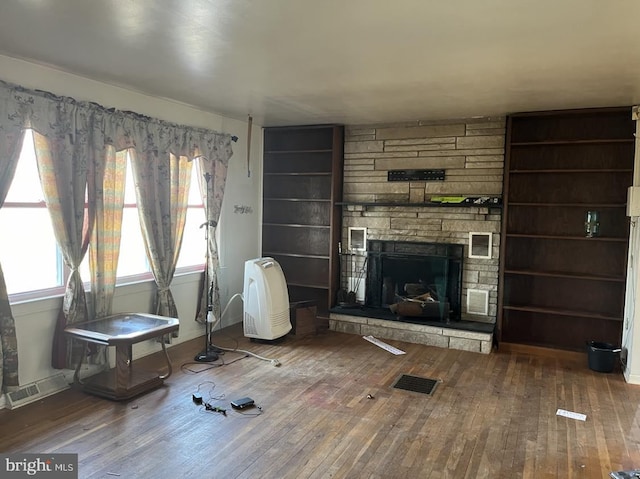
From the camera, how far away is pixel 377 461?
9.12 ft

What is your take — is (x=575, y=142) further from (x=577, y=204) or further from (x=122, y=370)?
(x=122, y=370)

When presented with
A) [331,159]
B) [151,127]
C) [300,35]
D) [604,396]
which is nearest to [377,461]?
[604,396]

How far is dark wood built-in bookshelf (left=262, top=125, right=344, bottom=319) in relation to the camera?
5770 millimetres

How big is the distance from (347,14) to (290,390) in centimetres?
273

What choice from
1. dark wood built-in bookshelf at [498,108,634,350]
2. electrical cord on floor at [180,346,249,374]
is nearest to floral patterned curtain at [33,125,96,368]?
electrical cord on floor at [180,346,249,374]

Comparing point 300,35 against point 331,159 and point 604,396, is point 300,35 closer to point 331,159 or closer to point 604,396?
point 331,159

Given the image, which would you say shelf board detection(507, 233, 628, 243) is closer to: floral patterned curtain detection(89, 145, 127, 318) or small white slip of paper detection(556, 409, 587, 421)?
small white slip of paper detection(556, 409, 587, 421)

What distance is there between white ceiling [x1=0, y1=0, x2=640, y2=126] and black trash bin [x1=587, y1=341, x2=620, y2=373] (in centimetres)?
218

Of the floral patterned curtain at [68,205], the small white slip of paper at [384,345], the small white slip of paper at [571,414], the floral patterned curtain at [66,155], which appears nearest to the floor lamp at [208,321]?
the floral patterned curtain at [66,155]

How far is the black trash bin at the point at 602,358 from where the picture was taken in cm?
430

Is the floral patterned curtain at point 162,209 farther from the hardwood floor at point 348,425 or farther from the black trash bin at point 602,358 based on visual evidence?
the black trash bin at point 602,358

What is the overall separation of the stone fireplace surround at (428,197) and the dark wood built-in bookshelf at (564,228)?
204mm

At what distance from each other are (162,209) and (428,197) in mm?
2845

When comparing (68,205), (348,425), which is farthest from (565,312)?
(68,205)
